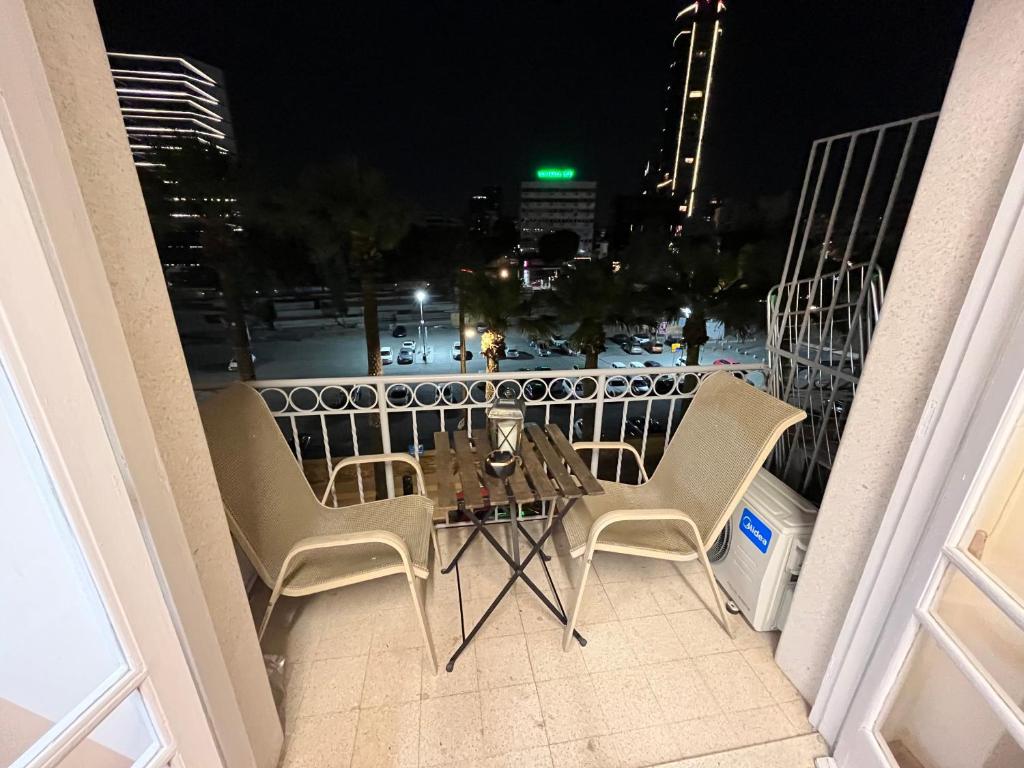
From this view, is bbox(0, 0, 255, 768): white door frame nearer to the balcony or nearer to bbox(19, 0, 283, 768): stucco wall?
bbox(19, 0, 283, 768): stucco wall

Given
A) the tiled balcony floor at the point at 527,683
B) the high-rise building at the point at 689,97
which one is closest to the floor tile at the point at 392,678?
the tiled balcony floor at the point at 527,683

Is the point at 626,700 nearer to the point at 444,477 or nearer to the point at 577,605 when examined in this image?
the point at 577,605

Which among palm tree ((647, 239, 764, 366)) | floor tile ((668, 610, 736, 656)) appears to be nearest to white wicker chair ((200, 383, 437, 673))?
floor tile ((668, 610, 736, 656))

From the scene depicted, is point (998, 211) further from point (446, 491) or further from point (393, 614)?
point (393, 614)

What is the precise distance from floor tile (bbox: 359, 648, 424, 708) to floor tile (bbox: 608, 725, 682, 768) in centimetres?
75

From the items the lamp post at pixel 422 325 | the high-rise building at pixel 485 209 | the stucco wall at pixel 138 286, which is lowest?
the lamp post at pixel 422 325

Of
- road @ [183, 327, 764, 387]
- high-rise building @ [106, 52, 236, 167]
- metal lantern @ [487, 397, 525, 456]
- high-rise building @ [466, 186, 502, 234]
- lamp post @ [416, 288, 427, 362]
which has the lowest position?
road @ [183, 327, 764, 387]

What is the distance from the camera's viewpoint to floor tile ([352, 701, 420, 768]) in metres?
1.38

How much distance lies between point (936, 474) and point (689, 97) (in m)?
23.8

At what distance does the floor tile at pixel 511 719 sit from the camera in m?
1.43

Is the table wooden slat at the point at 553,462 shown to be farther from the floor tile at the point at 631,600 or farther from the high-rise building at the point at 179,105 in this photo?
the high-rise building at the point at 179,105

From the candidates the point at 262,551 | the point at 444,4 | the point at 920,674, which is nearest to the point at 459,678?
the point at 262,551

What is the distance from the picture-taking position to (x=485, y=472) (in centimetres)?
178

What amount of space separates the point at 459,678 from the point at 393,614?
0.46 meters
